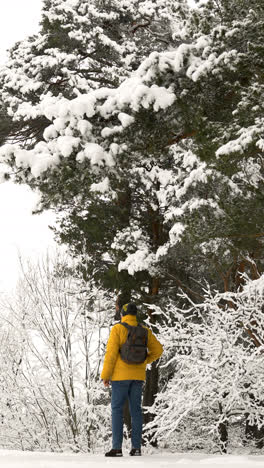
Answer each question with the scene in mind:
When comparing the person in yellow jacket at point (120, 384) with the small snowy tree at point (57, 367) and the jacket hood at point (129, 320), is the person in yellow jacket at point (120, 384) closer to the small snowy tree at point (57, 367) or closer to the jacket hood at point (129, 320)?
the jacket hood at point (129, 320)

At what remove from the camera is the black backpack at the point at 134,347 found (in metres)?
5.37

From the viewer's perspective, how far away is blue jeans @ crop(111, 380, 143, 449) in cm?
539

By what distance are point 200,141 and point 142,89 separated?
3.52ft

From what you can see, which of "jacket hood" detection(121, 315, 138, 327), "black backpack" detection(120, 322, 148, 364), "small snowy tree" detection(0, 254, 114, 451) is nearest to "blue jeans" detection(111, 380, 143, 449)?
"black backpack" detection(120, 322, 148, 364)

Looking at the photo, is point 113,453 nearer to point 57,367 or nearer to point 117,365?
point 117,365

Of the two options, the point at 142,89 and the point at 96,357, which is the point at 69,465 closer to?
the point at 142,89

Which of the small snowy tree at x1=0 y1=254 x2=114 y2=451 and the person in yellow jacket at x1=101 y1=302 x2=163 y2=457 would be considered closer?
the person in yellow jacket at x1=101 y1=302 x2=163 y2=457

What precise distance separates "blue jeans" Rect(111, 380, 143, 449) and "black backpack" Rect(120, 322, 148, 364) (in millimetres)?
240

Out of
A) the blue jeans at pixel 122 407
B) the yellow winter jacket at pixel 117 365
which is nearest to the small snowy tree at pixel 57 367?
the blue jeans at pixel 122 407

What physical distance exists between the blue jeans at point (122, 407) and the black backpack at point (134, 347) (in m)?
0.24

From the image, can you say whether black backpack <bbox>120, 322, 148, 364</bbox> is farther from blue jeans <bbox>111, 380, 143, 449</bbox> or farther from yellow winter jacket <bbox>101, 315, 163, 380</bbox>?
blue jeans <bbox>111, 380, 143, 449</bbox>

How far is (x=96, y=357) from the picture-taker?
1027 cm

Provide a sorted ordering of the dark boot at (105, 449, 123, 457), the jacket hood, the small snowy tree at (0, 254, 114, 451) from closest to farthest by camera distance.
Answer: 1. the dark boot at (105, 449, 123, 457)
2. the jacket hood
3. the small snowy tree at (0, 254, 114, 451)

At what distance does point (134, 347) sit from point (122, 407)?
1.96 ft
